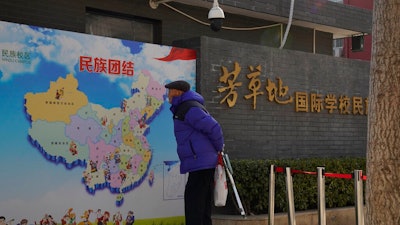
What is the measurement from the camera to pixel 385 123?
3.84 meters

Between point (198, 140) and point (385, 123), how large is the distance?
2.87 m

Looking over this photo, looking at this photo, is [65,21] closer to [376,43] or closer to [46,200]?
[46,200]

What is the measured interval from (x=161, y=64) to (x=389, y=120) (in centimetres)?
458

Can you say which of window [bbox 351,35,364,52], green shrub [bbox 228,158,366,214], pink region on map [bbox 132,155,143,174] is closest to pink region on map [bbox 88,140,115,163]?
pink region on map [bbox 132,155,143,174]

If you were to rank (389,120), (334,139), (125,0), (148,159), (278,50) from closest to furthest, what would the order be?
(389,120) → (148,159) → (125,0) → (278,50) → (334,139)

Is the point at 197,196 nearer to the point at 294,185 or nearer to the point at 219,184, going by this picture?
the point at 219,184

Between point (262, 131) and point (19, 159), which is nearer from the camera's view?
point (19, 159)

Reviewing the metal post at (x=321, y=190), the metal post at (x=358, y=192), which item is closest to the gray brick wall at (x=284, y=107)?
the metal post at (x=321, y=190)

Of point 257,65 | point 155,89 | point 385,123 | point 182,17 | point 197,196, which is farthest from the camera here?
point 182,17

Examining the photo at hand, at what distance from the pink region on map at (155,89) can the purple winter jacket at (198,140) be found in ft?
4.73

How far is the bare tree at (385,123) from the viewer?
3.79 metres

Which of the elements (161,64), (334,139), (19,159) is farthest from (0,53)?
(334,139)

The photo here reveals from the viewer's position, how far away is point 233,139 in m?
9.05

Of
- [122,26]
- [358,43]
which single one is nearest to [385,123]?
[122,26]
